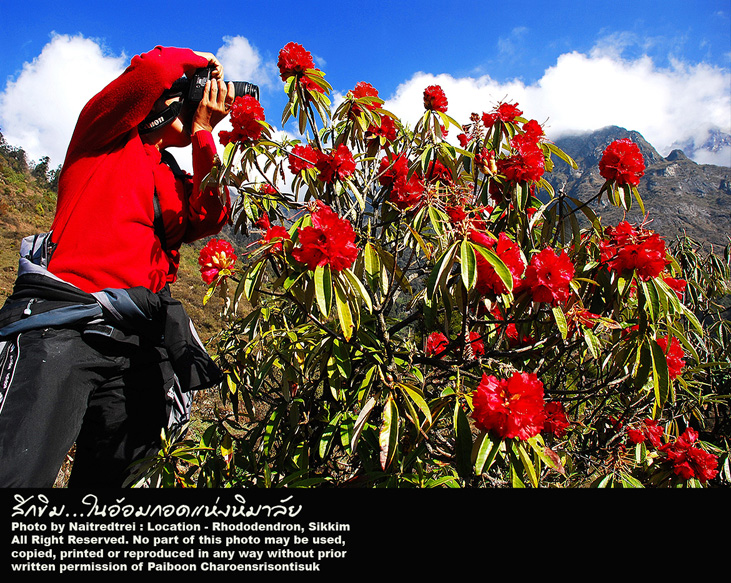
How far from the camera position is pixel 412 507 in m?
0.94

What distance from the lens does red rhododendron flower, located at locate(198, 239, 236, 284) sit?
1364 mm

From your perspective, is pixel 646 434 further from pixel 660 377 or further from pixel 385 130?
pixel 385 130

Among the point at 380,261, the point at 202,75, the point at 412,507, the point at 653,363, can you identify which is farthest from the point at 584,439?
the point at 202,75

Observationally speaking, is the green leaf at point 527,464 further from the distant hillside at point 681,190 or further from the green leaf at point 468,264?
the distant hillside at point 681,190

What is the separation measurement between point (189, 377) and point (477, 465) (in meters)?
0.96

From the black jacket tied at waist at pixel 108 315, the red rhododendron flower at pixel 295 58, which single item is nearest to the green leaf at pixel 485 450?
the black jacket tied at waist at pixel 108 315

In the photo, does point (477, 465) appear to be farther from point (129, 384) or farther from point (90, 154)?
point (90, 154)

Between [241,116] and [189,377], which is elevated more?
[241,116]

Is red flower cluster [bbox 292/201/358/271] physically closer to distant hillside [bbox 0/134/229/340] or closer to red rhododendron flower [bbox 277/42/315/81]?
red rhododendron flower [bbox 277/42/315/81]

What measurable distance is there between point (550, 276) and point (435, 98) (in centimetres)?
93

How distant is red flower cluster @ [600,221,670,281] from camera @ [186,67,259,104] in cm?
128

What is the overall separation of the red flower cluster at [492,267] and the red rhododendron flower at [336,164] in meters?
0.54

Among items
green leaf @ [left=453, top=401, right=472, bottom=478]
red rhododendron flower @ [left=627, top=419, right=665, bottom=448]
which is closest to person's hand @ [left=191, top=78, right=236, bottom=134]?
green leaf @ [left=453, top=401, right=472, bottom=478]

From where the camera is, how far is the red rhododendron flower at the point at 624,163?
4.19 ft
